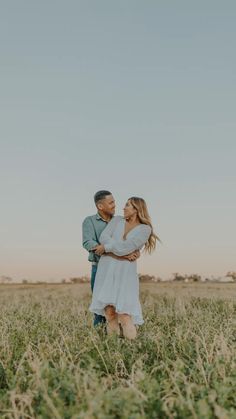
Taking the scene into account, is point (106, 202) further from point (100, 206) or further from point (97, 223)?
point (97, 223)

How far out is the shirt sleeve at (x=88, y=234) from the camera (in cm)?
835

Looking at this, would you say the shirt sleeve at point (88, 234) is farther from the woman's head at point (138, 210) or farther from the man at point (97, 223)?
the woman's head at point (138, 210)

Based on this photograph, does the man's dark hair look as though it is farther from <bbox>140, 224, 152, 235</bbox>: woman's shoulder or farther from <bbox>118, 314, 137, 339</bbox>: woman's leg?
<bbox>118, 314, 137, 339</bbox>: woman's leg

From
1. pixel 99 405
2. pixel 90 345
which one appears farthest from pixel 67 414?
pixel 90 345

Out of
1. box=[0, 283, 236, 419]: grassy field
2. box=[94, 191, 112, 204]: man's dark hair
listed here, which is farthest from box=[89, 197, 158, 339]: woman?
box=[0, 283, 236, 419]: grassy field

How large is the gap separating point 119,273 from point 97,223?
991 mm

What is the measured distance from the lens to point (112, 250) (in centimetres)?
778

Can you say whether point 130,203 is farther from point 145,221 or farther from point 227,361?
Result: point 227,361

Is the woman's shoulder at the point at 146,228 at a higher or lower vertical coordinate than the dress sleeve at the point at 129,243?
higher

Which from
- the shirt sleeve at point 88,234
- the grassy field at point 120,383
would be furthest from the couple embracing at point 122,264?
the grassy field at point 120,383

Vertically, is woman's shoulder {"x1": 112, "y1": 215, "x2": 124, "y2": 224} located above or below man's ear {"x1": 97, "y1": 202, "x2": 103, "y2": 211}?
below

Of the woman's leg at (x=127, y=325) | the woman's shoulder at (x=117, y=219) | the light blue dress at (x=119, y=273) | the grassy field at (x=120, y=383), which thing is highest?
the woman's shoulder at (x=117, y=219)

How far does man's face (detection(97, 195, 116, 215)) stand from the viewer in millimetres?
8359

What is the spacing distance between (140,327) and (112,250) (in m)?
1.79
